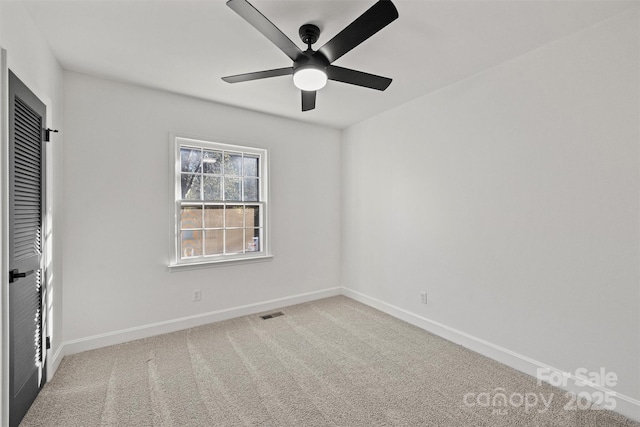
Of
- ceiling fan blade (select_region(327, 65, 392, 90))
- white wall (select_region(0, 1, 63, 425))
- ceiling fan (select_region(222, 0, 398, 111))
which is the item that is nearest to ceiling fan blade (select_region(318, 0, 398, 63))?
ceiling fan (select_region(222, 0, 398, 111))

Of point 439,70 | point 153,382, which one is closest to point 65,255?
point 153,382

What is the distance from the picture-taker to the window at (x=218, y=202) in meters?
3.31

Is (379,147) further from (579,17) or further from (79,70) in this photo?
(79,70)

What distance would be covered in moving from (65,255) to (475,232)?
3.85 metres

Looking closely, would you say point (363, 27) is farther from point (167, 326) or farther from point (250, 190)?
point (167, 326)

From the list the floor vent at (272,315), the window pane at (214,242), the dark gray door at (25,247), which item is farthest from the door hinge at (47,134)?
the floor vent at (272,315)

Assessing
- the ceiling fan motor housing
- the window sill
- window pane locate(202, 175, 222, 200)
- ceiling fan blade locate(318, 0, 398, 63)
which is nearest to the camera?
ceiling fan blade locate(318, 0, 398, 63)

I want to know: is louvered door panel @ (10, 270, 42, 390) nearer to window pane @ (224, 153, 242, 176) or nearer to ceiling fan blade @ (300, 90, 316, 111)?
window pane @ (224, 153, 242, 176)

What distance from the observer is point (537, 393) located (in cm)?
212

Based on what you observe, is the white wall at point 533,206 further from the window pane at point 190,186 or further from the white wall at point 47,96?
the white wall at point 47,96

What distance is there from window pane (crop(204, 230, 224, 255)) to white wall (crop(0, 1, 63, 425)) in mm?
1318

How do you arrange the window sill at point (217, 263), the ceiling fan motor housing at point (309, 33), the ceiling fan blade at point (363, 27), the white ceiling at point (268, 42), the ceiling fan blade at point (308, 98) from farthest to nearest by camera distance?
1. the window sill at point (217, 263)
2. the ceiling fan blade at point (308, 98)
3. the ceiling fan motor housing at point (309, 33)
4. the white ceiling at point (268, 42)
5. the ceiling fan blade at point (363, 27)

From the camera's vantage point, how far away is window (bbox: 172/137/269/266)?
3.31 meters

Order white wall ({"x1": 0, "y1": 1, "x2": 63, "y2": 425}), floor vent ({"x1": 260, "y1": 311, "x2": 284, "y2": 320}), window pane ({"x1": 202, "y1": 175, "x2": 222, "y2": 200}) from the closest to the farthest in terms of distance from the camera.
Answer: white wall ({"x1": 0, "y1": 1, "x2": 63, "y2": 425}) < window pane ({"x1": 202, "y1": 175, "x2": 222, "y2": 200}) < floor vent ({"x1": 260, "y1": 311, "x2": 284, "y2": 320})
